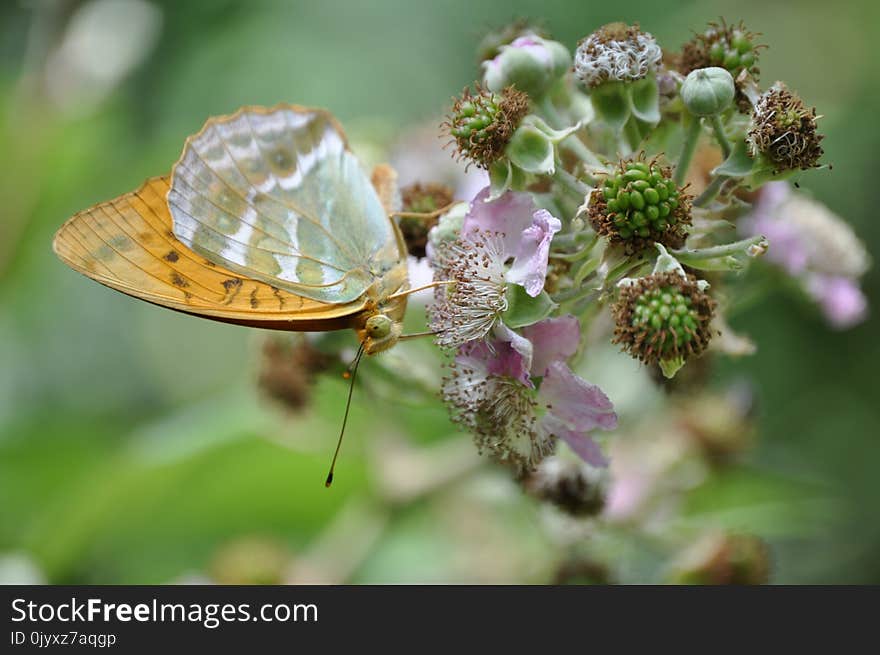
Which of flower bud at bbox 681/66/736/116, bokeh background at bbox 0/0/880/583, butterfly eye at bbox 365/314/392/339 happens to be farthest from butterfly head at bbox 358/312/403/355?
flower bud at bbox 681/66/736/116

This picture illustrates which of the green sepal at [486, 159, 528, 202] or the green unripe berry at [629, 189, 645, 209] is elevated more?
the green sepal at [486, 159, 528, 202]

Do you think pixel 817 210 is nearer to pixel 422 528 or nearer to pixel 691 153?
pixel 691 153

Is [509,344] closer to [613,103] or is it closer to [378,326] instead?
[378,326]

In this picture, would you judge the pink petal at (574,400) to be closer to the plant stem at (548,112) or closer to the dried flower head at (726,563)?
the plant stem at (548,112)

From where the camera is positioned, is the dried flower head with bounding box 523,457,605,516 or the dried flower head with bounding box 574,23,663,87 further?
the dried flower head with bounding box 523,457,605,516

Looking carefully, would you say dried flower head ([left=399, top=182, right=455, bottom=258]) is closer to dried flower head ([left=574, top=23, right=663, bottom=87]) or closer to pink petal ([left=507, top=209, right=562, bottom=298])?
pink petal ([left=507, top=209, right=562, bottom=298])

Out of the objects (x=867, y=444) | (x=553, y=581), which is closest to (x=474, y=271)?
(x=553, y=581)

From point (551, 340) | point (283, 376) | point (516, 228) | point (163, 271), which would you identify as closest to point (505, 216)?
point (516, 228)

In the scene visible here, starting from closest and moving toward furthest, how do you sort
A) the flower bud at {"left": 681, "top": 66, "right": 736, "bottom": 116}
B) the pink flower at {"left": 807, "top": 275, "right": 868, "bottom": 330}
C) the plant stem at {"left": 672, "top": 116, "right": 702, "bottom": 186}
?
the flower bud at {"left": 681, "top": 66, "right": 736, "bottom": 116} < the plant stem at {"left": 672, "top": 116, "right": 702, "bottom": 186} < the pink flower at {"left": 807, "top": 275, "right": 868, "bottom": 330}

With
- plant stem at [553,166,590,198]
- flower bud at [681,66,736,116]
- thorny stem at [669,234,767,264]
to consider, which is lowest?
thorny stem at [669,234,767,264]
